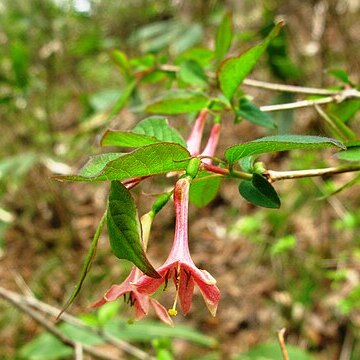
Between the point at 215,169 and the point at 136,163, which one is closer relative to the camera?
the point at 136,163

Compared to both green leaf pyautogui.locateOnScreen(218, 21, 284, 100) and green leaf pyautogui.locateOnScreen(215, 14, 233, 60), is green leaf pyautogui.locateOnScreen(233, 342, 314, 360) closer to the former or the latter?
green leaf pyautogui.locateOnScreen(215, 14, 233, 60)

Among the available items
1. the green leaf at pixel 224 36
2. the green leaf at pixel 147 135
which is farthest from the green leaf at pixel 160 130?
the green leaf at pixel 224 36

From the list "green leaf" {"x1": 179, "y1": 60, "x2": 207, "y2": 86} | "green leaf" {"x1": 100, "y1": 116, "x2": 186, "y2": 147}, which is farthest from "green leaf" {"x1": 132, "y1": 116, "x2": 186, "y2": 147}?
"green leaf" {"x1": 179, "y1": 60, "x2": 207, "y2": 86}

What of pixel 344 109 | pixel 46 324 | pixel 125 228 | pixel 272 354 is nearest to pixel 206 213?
pixel 272 354

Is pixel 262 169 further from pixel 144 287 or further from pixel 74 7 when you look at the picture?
pixel 74 7

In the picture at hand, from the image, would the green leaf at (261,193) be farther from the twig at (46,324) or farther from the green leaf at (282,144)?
the twig at (46,324)

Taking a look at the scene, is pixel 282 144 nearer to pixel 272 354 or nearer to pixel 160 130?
pixel 160 130
